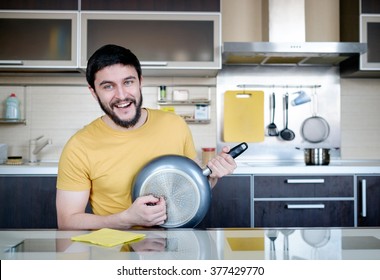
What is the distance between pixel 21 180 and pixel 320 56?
2169 mm

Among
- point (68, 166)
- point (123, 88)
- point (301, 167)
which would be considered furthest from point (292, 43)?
point (68, 166)

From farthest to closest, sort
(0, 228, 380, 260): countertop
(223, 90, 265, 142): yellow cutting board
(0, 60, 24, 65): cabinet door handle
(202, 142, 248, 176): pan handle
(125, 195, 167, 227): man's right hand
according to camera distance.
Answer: (223, 90, 265, 142): yellow cutting board < (0, 60, 24, 65): cabinet door handle < (202, 142, 248, 176): pan handle < (125, 195, 167, 227): man's right hand < (0, 228, 380, 260): countertop

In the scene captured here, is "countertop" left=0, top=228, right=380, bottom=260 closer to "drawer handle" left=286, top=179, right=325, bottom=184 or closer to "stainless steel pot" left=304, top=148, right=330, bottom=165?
"drawer handle" left=286, top=179, right=325, bottom=184

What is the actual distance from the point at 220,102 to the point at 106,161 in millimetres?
1772

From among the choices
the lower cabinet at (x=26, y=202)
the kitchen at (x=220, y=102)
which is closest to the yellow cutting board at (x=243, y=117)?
the kitchen at (x=220, y=102)

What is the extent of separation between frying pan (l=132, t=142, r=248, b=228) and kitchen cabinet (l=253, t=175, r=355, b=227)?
1.44 metres

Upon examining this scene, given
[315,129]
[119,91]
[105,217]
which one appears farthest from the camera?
[315,129]

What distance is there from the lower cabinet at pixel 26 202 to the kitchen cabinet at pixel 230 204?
98 centimetres

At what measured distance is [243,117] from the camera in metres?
3.12

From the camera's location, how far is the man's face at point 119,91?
4.66ft

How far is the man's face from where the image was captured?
142 centimetres

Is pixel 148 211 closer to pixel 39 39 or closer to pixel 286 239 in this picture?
pixel 286 239

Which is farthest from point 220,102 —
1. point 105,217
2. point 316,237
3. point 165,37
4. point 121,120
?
point 316,237

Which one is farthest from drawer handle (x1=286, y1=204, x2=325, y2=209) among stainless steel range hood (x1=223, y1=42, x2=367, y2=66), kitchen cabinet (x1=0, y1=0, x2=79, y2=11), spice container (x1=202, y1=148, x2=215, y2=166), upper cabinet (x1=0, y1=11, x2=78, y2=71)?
kitchen cabinet (x1=0, y1=0, x2=79, y2=11)
